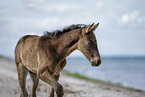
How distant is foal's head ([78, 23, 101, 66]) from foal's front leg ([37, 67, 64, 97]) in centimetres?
90

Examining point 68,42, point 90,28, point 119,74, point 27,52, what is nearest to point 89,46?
point 90,28

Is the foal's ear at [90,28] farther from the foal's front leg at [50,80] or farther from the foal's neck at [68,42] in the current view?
the foal's front leg at [50,80]

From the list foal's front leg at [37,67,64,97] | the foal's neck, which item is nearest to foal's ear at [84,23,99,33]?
the foal's neck

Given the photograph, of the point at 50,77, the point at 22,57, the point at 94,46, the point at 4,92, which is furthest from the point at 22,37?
the point at 4,92

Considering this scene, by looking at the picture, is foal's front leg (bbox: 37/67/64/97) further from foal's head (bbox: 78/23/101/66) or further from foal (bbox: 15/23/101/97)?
foal's head (bbox: 78/23/101/66)

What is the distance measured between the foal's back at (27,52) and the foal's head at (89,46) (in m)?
1.30

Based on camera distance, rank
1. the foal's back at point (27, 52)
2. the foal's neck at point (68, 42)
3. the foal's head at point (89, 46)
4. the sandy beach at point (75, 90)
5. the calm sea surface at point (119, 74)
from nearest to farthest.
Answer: the foal's head at point (89, 46) < the foal's neck at point (68, 42) < the foal's back at point (27, 52) < the sandy beach at point (75, 90) < the calm sea surface at point (119, 74)

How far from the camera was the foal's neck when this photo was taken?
446cm

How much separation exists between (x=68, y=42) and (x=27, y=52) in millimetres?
1351

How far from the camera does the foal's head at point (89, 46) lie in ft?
13.9

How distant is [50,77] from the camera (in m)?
4.39

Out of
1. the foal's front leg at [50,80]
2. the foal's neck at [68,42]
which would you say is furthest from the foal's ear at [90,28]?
the foal's front leg at [50,80]

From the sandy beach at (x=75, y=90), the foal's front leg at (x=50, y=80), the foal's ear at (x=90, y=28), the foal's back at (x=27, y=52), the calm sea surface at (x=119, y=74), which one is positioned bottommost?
the calm sea surface at (x=119, y=74)

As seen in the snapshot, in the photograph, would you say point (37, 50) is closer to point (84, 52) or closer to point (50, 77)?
point (50, 77)
